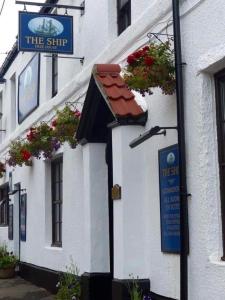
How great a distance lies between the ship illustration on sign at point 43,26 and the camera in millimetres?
10773

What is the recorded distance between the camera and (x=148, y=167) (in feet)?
26.2

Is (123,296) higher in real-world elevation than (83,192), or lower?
lower

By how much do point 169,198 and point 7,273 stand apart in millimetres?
8859

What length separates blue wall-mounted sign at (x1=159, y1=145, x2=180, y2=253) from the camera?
7.15 m

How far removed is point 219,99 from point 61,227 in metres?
6.37

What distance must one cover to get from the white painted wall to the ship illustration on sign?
554mm

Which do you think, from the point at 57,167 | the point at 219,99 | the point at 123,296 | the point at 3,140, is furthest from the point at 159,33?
the point at 3,140

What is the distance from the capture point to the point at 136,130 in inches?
322

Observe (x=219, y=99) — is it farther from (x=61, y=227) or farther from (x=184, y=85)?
(x=61, y=227)

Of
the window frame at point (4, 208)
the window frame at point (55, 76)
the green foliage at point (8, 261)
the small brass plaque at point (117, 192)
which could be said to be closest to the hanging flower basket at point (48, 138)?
the window frame at point (55, 76)

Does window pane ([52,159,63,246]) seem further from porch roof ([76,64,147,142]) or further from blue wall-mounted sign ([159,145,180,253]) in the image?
blue wall-mounted sign ([159,145,180,253])

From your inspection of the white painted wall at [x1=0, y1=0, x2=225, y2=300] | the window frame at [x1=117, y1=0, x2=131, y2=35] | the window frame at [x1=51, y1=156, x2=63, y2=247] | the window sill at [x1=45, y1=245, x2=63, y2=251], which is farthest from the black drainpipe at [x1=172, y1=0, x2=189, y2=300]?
the window frame at [x1=51, y1=156, x2=63, y2=247]

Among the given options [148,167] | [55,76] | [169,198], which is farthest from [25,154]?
[169,198]

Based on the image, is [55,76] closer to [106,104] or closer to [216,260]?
[106,104]
